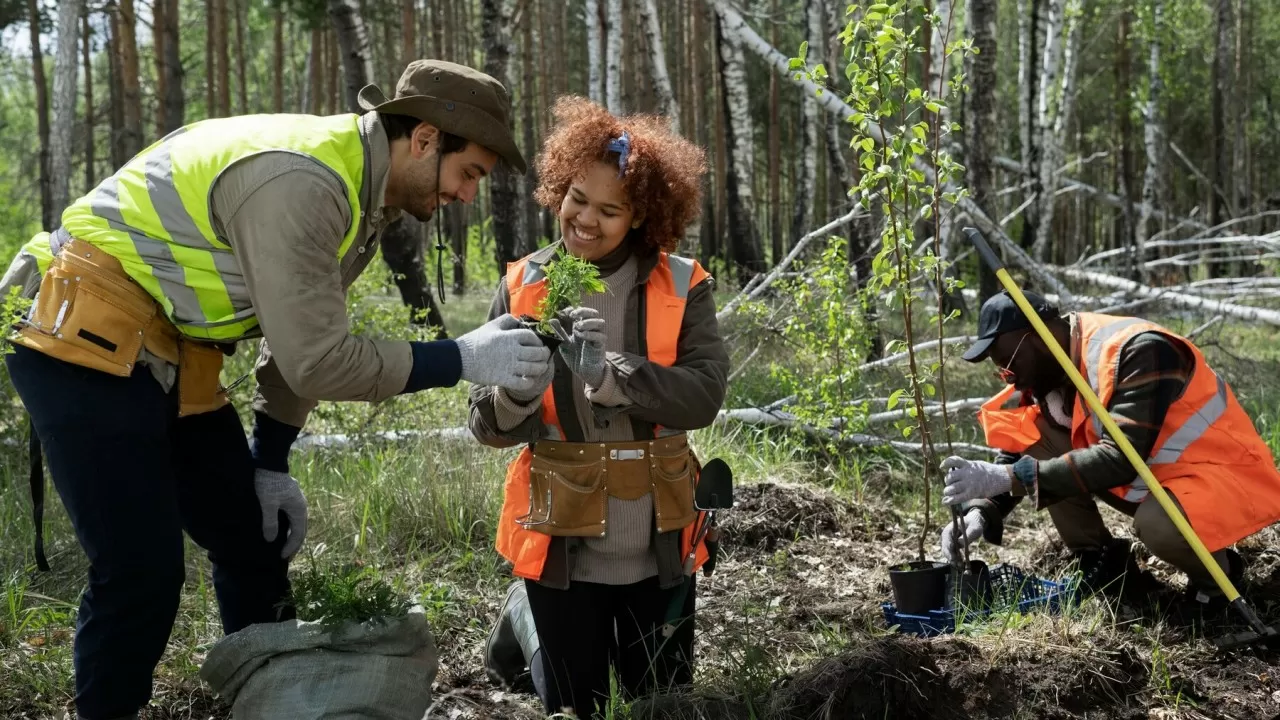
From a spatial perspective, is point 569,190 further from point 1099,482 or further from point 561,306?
point 1099,482

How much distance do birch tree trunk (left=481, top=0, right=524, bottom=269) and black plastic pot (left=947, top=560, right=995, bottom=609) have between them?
5507 mm

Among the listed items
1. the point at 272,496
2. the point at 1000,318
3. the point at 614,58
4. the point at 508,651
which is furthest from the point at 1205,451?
the point at 614,58

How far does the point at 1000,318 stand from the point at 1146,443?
633 mm

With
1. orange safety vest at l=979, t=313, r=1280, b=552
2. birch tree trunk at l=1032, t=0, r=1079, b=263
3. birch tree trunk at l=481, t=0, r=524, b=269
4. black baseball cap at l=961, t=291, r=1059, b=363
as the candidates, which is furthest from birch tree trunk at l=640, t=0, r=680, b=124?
orange safety vest at l=979, t=313, r=1280, b=552

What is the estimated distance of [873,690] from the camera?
→ 281 cm

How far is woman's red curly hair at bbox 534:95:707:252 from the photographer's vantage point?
301cm

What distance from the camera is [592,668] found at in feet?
10.2

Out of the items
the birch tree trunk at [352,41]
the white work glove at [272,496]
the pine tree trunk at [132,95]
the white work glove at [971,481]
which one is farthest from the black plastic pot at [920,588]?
the pine tree trunk at [132,95]

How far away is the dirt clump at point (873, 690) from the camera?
9.20 feet

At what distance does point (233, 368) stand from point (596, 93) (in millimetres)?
8414

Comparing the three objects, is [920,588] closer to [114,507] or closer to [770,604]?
[770,604]

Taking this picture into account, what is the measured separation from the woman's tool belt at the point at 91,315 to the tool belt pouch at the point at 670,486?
130 cm

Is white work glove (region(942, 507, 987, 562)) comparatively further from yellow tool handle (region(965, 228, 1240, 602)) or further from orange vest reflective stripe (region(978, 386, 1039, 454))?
yellow tool handle (region(965, 228, 1240, 602))

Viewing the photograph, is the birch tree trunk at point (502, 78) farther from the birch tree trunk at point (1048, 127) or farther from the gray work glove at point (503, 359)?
the gray work glove at point (503, 359)
